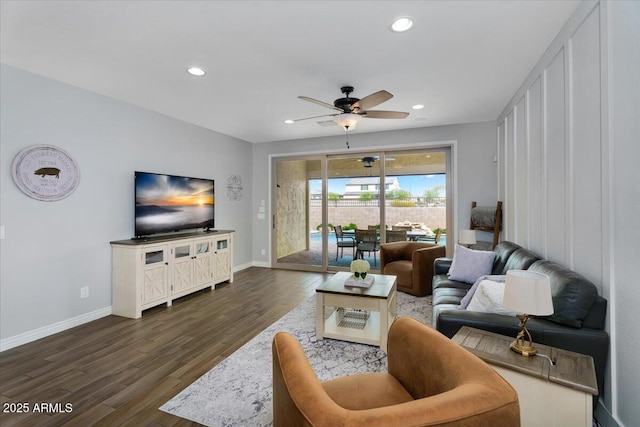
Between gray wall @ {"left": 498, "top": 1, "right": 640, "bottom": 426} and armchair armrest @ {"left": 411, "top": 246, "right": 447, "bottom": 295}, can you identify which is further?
armchair armrest @ {"left": 411, "top": 246, "right": 447, "bottom": 295}

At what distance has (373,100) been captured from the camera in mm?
2969

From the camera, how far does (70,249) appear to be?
3.30 metres

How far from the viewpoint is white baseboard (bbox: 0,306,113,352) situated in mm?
2807

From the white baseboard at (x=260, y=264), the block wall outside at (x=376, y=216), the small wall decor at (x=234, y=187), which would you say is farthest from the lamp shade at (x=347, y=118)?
the white baseboard at (x=260, y=264)

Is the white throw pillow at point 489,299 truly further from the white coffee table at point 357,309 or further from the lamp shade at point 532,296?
the white coffee table at point 357,309

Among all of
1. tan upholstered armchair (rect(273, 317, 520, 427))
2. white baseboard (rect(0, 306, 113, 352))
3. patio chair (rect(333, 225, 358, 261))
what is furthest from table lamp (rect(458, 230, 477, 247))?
white baseboard (rect(0, 306, 113, 352))

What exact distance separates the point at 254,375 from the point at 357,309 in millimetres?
1099

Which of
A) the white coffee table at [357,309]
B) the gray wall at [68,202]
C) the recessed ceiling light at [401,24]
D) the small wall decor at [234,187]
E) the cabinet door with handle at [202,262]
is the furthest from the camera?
the small wall decor at [234,187]

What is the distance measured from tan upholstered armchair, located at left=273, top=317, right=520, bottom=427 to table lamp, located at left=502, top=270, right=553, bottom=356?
522 millimetres

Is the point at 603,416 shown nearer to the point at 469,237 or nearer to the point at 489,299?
the point at 489,299

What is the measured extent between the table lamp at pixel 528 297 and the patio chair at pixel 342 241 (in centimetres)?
432

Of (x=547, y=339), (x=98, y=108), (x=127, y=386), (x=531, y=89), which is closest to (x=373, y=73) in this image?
(x=531, y=89)

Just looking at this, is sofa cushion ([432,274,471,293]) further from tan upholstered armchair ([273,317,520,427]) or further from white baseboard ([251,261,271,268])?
white baseboard ([251,261,271,268])

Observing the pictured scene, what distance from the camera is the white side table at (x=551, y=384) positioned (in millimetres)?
1334
